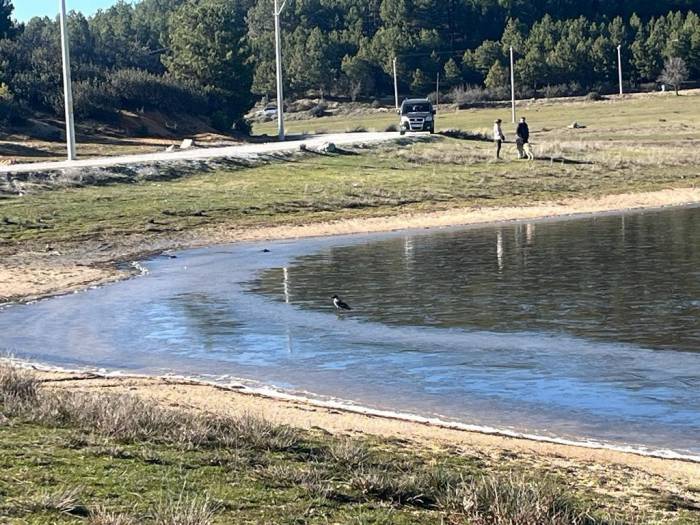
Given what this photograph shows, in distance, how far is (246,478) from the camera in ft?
24.9

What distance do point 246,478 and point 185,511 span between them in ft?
4.25

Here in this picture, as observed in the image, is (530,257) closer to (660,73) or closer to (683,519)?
(683,519)

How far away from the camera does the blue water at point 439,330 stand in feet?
40.5

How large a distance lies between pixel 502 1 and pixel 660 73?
3646 cm

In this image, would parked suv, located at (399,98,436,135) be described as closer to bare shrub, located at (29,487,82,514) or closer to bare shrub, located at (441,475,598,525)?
bare shrub, located at (441,475,598,525)

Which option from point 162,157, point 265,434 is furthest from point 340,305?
point 162,157

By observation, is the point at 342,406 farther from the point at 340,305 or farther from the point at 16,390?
the point at 340,305

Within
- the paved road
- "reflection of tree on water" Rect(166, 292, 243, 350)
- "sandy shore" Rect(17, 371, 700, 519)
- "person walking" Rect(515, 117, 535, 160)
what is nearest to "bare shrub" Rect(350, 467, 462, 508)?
"sandy shore" Rect(17, 371, 700, 519)

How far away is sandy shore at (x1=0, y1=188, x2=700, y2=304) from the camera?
21688 millimetres

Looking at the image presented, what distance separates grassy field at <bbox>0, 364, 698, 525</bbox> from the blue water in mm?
2421

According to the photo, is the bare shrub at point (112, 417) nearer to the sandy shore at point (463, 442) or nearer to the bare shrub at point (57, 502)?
the sandy shore at point (463, 442)

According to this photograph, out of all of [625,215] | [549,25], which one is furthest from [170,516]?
[549,25]

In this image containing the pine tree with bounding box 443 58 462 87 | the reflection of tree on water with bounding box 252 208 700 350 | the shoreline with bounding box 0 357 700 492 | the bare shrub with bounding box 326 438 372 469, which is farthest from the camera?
the pine tree with bounding box 443 58 462 87

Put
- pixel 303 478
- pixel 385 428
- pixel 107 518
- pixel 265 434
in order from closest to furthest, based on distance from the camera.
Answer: pixel 107 518 → pixel 303 478 → pixel 265 434 → pixel 385 428
